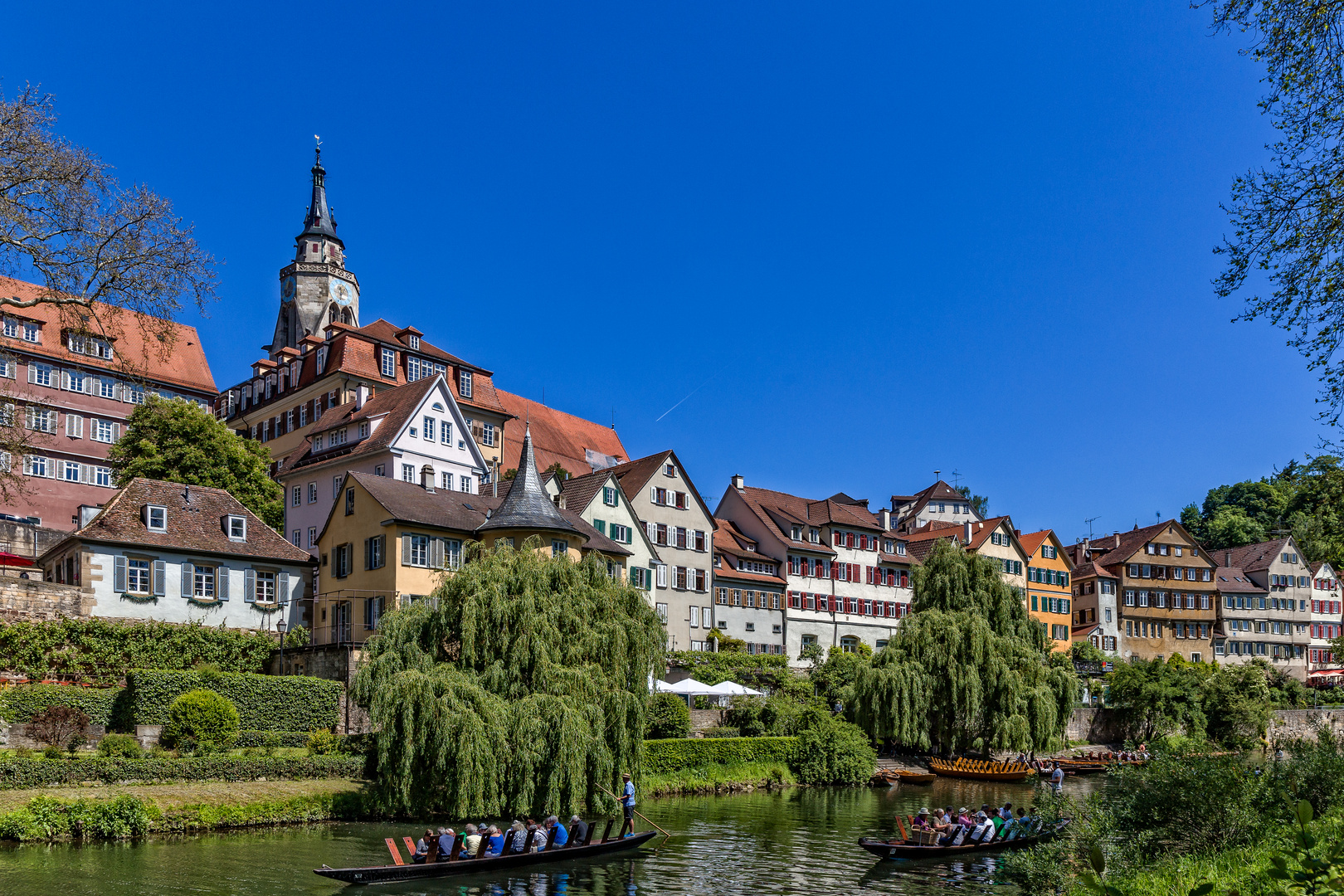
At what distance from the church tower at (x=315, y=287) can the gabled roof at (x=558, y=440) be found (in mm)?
23926

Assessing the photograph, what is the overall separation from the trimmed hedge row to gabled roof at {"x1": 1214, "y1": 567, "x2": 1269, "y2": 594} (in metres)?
90.8

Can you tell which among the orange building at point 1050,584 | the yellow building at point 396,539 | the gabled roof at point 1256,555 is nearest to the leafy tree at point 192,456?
the yellow building at point 396,539

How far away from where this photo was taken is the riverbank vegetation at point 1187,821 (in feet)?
59.5

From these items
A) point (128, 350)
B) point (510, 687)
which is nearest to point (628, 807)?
point (510, 687)

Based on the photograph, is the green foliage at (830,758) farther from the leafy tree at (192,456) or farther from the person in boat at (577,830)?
the leafy tree at (192,456)

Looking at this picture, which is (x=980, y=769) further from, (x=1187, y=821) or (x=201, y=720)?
(x=201, y=720)

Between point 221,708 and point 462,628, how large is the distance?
30.6 feet

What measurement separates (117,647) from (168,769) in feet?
30.3

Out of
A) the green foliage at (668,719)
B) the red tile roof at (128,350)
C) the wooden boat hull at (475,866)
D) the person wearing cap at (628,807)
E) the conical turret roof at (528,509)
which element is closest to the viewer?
the wooden boat hull at (475,866)

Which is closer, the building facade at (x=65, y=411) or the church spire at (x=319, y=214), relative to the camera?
the building facade at (x=65, y=411)

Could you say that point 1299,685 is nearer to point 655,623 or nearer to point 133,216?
point 655,623

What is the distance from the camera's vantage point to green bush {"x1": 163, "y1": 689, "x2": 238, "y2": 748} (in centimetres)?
3600

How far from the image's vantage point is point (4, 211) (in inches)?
846

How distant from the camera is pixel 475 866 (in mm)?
26609
